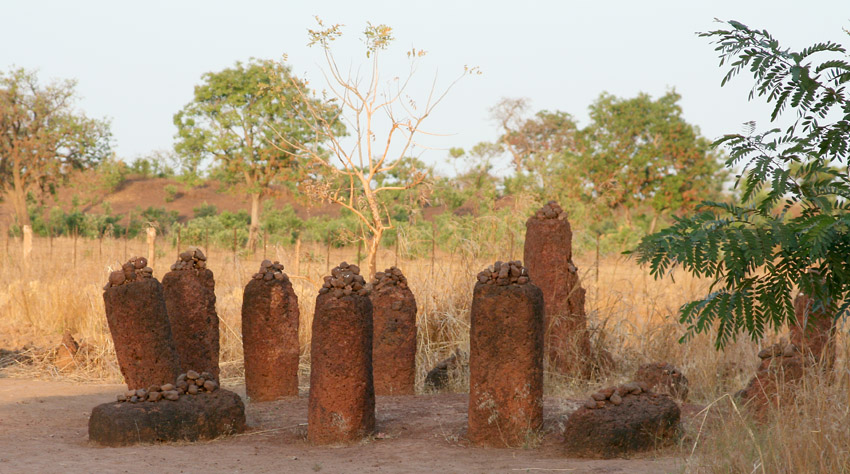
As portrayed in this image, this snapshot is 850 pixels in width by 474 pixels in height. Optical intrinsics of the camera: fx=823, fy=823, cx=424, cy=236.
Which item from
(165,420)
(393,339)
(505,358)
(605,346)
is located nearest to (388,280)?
(393,339)

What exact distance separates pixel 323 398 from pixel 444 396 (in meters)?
1.60

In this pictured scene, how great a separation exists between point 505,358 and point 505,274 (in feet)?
1.69

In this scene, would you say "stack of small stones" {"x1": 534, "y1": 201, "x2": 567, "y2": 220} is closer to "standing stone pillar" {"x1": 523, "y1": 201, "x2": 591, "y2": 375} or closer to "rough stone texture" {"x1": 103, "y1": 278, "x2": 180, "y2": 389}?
"standing stone pillar" {"x1": 523, "y1": 201, "x2": 591, "y2": 375}

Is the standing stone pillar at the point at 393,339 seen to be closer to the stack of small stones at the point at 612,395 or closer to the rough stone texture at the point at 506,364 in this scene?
the rough stone texture at the point at 506,364

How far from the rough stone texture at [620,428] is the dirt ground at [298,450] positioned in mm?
110

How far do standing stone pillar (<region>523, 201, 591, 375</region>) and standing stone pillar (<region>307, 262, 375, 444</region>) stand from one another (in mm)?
2195

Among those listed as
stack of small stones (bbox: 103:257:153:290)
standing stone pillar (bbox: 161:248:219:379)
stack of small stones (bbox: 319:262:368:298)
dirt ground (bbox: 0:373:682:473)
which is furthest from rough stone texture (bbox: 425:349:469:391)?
stack of small stones (bbox: 103:257:153:290)

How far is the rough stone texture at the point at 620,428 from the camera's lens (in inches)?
187

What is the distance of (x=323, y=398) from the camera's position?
17.0 feet

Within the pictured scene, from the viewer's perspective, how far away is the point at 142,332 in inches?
216

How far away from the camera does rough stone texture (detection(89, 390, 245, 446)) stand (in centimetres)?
512

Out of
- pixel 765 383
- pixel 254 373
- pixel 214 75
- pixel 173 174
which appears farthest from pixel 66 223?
pixel 765 383

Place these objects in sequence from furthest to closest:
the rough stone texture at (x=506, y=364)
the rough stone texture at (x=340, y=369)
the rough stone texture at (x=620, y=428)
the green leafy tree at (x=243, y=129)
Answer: the green leafy tree at (x=243, y=129)
the rough stone texture at (x=340, y=369)
the rough stone texture at (x=506, y=364)
the rough stone texture at (x=620, y=428)

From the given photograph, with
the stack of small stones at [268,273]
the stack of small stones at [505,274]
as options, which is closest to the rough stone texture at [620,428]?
the stack of small stones at [505,274]
